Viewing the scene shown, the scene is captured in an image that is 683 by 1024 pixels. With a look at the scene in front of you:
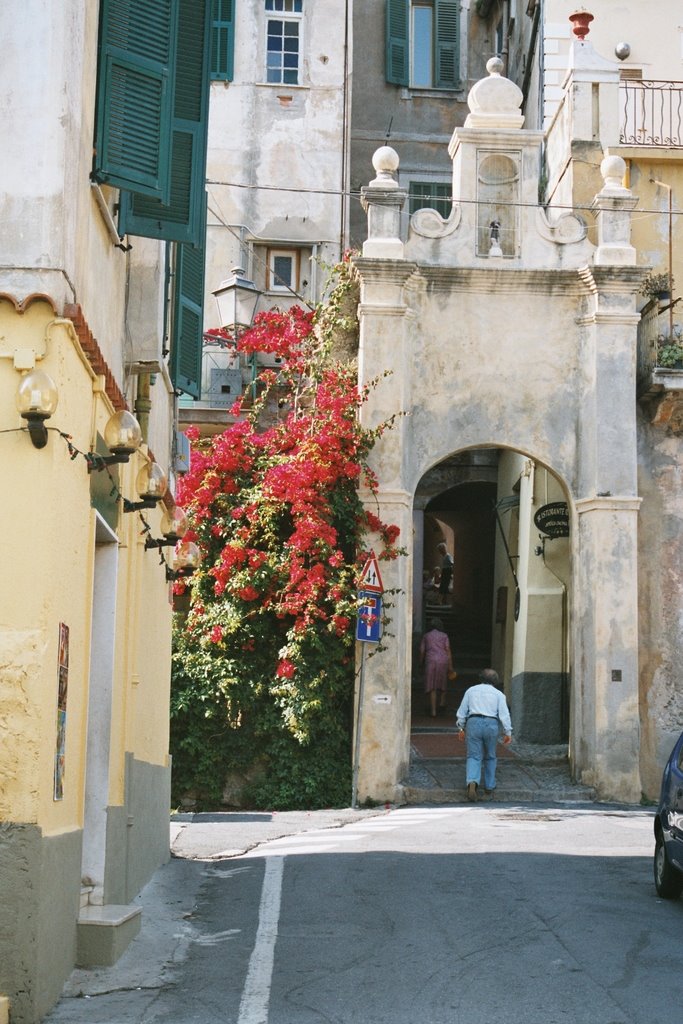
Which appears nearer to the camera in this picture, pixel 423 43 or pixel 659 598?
pixel 659 598

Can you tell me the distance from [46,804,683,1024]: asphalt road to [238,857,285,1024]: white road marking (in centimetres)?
2

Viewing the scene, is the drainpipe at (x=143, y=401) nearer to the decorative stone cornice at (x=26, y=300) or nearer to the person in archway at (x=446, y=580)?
the decorative stone cornice at (x=26, y=300)

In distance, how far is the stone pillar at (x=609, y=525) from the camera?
20.9 m

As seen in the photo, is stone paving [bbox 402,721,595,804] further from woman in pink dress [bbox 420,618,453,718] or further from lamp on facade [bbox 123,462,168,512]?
lamp on facade [bbox 123,462,168,512]

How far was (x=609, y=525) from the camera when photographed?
21.2m

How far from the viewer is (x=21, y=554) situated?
26.6 feet

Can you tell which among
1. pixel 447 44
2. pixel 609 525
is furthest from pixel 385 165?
pixel 447 44

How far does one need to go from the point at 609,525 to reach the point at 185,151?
1150 centimetres

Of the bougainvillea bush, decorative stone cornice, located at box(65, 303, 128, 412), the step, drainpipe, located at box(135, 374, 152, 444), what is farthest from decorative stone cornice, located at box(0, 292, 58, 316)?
the bougainvillea bush

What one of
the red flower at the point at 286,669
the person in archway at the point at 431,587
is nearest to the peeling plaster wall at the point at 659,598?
the red flower at the point at 286,669

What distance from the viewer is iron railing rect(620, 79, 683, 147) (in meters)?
24.0

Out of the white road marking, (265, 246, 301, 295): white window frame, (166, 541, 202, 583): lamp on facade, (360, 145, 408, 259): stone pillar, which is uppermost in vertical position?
(265, 246, 301, 295): white window frame

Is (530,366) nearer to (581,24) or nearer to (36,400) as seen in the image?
(581,24)

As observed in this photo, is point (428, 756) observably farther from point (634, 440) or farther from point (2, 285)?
point (2, 285)
